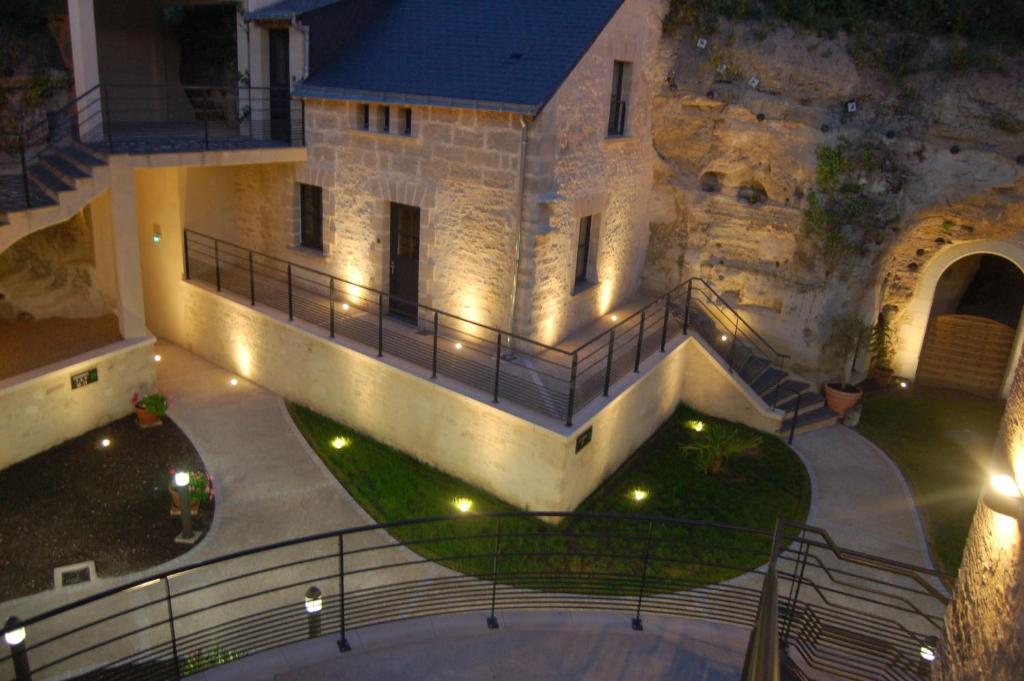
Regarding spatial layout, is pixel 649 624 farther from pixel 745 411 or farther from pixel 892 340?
pixel 892 340

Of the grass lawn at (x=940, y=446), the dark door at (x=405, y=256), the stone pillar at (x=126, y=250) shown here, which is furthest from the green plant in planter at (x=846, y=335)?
the stone pillar at (x=126, y=250)

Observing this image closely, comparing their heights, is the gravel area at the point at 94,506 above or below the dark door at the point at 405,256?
below

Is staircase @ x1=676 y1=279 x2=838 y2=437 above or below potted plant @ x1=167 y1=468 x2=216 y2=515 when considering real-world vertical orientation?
above

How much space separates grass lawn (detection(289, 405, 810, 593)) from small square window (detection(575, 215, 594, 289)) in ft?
9.58

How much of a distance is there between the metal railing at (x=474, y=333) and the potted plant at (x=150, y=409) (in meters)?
2.18

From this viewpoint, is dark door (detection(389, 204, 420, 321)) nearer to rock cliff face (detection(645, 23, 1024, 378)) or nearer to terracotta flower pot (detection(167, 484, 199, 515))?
terracotta flower pot (detection(167, 484, 199, 515))

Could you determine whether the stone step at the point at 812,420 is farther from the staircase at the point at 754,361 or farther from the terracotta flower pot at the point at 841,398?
the terracotta flower pot at the point at 841,398

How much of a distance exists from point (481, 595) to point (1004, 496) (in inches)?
209

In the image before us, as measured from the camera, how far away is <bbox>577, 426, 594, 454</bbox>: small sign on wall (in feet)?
30.1

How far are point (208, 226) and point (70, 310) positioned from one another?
8.64 ft

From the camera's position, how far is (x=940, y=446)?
40.3 feet

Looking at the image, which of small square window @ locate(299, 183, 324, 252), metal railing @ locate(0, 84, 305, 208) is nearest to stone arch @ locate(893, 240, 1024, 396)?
small square window @ locate(299, 183, 324, 252)

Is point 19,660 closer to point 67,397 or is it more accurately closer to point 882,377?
point 67,397

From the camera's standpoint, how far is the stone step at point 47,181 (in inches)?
371
